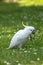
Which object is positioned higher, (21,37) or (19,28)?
(19,28)

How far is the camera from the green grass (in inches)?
334

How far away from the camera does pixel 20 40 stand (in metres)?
9.34

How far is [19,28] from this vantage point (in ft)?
44.2

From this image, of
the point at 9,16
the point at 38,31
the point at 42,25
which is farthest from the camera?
the point at 9,16

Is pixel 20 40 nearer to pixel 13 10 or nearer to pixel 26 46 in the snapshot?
pixel 26 46

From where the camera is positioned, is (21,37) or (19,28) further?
(19,28)

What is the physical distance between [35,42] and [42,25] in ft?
11.9

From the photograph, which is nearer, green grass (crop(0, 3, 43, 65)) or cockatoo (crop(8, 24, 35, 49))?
green grass (crop(0, 3, 43, 65))

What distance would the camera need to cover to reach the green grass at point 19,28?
334 inches

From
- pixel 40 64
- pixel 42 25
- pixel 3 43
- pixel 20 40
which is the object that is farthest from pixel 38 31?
pixel 40 64

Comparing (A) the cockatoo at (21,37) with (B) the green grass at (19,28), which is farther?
(A) the cockatoo at (21,37)

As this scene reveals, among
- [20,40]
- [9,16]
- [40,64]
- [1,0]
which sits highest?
[1,0]

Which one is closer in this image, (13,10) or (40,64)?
(40,64)

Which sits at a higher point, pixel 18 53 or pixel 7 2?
pixel 7 2
